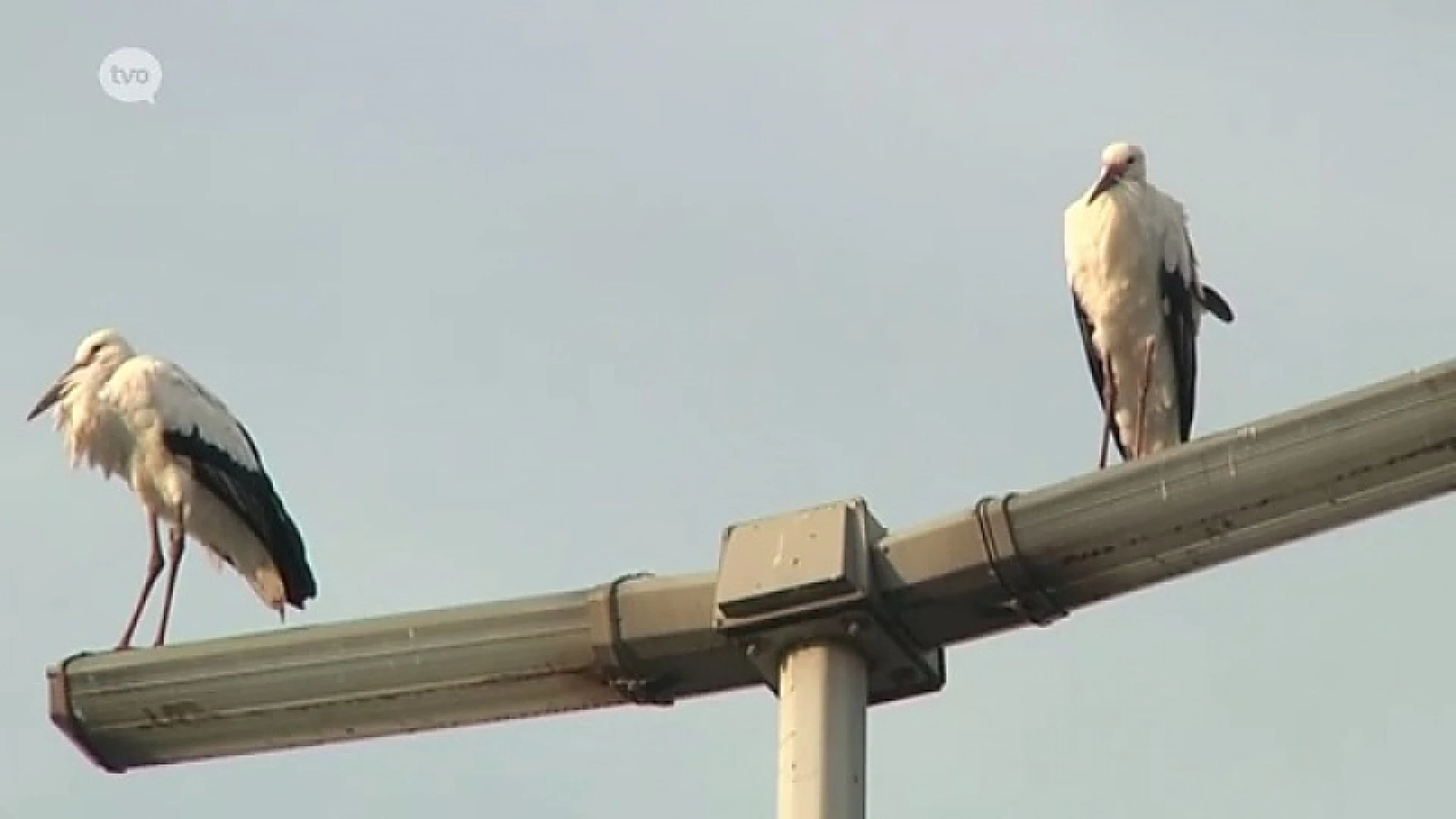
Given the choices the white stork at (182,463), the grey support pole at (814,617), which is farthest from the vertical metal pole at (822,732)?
the white stork at (182,463)

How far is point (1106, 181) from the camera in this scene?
12.1m

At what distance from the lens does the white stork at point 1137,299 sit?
39.1 feet

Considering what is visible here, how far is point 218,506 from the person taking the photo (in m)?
13.0

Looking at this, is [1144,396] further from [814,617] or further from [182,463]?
[814,617]

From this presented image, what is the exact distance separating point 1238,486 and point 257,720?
72.3 inches

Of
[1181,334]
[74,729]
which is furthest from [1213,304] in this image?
[74,729]

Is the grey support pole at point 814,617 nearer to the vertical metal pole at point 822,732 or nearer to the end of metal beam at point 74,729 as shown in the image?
the vertical metal pole at point 822,732

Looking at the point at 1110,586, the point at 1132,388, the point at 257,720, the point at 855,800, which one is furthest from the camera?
the point at 1132,388

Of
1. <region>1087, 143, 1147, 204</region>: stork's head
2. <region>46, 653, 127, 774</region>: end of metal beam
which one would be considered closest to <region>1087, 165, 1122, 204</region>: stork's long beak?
<region>1087, 143, 1147, 204</region>: stork's head

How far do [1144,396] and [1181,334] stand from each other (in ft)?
1.09

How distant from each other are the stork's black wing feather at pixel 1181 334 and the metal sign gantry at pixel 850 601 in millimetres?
7248

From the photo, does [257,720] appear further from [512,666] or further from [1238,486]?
[1238,486]

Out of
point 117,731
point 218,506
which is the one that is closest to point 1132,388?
point 218,506

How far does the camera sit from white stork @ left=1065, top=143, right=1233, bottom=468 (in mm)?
11914
